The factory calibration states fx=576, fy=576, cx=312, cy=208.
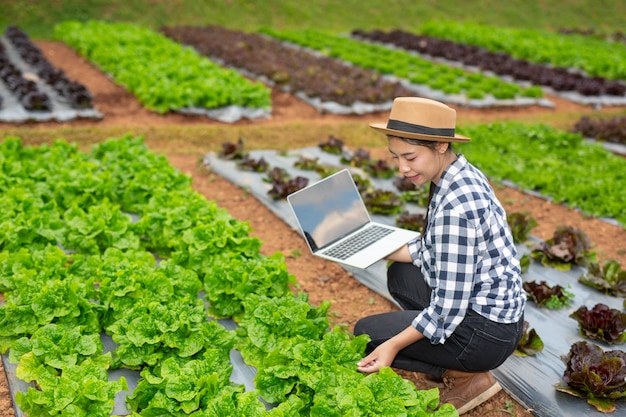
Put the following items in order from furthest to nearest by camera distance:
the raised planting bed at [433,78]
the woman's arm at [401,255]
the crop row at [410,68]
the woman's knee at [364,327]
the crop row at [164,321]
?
1. the crop row at [410,68]
2. the raised planting bed at [433,78]
3. the woman's arm at [401,255]
4. the woman's knee at [364,327]
5. the crop row at [164,321]

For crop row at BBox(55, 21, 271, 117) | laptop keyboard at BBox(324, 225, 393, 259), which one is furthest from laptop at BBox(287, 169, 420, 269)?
crop row at BBox(55, 21, 271, 117)

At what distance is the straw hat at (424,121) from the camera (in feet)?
9.98

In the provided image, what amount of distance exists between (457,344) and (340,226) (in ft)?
4.30

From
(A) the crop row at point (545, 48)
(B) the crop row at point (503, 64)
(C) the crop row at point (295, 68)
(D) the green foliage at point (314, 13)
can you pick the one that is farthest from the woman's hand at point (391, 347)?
(D) the green foliage at point (314, 13)

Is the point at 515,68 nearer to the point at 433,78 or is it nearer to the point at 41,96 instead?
the point at 433,78

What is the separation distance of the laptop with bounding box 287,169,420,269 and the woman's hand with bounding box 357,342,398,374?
2.34ft

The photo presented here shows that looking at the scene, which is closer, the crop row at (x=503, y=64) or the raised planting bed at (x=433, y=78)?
the raised planting bed at (x=433, y=78)

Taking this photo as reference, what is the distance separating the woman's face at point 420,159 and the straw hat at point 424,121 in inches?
2.9

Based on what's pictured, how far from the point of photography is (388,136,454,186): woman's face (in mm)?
3133

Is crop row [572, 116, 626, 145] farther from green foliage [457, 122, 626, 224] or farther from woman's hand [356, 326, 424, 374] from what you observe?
woman's hand [356, 326, 424, 374]

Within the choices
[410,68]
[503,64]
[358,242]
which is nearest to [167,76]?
[410,68]

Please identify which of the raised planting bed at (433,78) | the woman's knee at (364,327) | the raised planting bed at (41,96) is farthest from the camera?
the raised planting bed at (433,78)

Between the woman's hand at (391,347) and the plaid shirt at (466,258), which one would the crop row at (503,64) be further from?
the woman's hand at (391,347)

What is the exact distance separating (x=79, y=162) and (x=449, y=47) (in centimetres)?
1462
